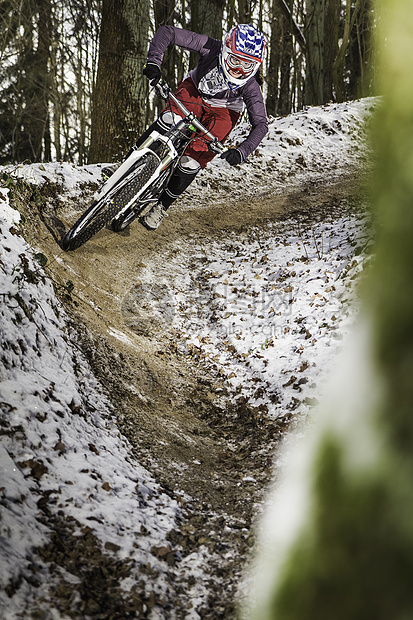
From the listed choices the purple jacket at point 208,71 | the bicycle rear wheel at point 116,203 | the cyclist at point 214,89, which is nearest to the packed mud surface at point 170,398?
the bicycle rear wheel at point 116,203

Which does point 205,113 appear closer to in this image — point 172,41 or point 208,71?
point 208,71

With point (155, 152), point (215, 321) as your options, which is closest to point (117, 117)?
point (155, 152)

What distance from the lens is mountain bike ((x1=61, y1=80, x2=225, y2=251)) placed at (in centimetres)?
552

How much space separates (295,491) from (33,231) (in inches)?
211

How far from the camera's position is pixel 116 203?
566 cm

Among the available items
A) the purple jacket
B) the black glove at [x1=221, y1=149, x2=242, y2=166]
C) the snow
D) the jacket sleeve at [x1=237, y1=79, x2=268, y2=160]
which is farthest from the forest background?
the black glove at [x1=221, y1=149, x2=242, y2=166]

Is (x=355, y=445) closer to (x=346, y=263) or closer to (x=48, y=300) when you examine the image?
(x=48, y=300)

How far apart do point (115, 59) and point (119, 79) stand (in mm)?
385

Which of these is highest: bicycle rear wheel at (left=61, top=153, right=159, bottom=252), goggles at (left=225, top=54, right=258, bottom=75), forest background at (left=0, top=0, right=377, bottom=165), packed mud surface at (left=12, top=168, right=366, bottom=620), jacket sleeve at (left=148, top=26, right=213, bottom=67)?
forest background at (left=0, top=0, right=377, bottom=165)

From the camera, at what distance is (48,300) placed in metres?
4.44

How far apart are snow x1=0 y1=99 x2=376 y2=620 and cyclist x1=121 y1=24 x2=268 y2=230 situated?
4.60 feet

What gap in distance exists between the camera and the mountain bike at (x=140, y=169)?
18.1ft

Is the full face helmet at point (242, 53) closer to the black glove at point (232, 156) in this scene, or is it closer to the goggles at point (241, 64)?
the goggles at point (241, 64)

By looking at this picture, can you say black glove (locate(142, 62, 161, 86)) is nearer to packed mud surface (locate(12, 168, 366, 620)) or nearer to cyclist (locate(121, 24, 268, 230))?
cyclist (locate(121, 24, 268, 230))
